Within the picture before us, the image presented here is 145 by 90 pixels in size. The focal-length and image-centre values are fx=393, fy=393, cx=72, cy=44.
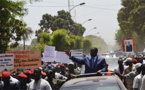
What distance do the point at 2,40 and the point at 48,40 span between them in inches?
973

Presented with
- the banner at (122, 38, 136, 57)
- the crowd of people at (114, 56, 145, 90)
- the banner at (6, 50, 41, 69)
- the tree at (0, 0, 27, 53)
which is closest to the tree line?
the tree at (0, 0, 27, 53)

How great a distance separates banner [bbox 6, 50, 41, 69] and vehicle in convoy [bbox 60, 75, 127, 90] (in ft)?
28.0

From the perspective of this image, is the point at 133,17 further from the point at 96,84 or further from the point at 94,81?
the point at 96,84

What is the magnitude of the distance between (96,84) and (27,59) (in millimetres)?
9209

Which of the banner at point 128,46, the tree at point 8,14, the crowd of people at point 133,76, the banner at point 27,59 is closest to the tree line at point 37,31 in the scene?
the tree at point 8,14

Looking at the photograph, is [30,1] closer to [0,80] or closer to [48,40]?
[0,80]

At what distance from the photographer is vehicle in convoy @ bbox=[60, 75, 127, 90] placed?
642cm

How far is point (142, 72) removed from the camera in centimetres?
805

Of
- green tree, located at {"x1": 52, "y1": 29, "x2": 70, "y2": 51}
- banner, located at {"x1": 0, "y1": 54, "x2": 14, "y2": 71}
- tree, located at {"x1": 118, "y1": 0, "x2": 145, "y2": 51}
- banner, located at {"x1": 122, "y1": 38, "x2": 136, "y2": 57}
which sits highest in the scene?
tree, located at {"x1": 118, "y1": 0, "x2": 145, "y2": 51}

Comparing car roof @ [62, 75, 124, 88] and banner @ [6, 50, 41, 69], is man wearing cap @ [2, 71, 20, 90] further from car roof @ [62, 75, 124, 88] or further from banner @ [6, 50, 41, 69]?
banner @ [6, 50, 41, 69]

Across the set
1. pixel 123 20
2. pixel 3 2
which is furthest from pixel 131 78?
pixel 123 20

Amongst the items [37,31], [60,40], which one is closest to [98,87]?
[60,40]

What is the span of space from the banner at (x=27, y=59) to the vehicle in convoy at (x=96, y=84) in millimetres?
8549

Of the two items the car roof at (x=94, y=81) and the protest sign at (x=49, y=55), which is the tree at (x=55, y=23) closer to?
the protest sign at (x=49, y=55)
